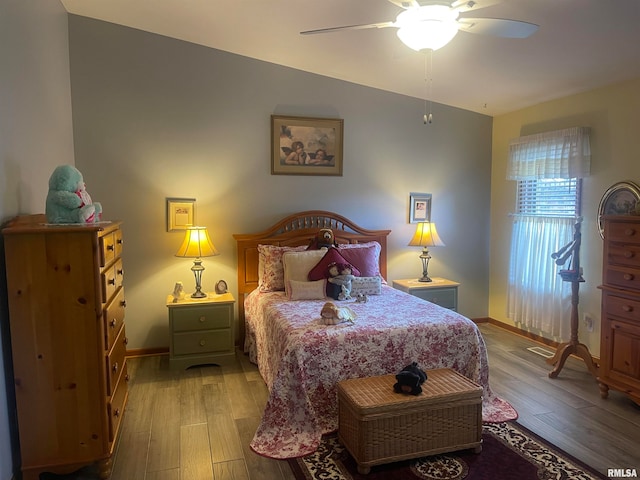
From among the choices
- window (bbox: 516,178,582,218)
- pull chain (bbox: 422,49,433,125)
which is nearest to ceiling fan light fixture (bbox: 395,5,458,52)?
pull chain (bbox: 422,49,433,125)

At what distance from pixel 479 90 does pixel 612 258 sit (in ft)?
6.54

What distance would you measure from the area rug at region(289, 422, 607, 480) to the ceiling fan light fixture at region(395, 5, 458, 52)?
7.25ft

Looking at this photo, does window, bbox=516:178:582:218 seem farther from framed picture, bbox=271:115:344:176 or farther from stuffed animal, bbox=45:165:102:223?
stuffed animal, bbox=45:165:102:223

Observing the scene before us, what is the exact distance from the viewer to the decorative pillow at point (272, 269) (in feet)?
13.3

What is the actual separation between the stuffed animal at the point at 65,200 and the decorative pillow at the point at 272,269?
182 centimetres

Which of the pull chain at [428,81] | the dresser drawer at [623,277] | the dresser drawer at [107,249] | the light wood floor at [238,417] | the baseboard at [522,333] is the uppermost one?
the pull chain at [428,81]

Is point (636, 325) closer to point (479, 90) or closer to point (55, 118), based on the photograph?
point (479, 90)

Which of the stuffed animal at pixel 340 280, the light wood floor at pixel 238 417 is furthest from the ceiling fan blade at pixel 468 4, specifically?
the light wood floor at pixel 238 417

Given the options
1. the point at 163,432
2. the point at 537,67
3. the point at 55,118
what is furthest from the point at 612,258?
the point at 55,118

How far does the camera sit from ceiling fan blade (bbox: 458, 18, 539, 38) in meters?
2.23

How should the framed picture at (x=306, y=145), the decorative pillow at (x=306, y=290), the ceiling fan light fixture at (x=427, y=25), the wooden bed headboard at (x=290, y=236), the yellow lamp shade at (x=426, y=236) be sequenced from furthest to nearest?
the yellow lamp shade at (x=426, y=236) → the framed picture at (x=306, y=145) → the wooden bed headboard at (x=290, y=236) → the decorative pillow at (x=306, y=290) → the ceiling fan light fixture at (x=427, y=25)

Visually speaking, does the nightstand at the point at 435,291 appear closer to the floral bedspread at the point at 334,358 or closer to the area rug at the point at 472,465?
the floral bedspread at the point at 334,358

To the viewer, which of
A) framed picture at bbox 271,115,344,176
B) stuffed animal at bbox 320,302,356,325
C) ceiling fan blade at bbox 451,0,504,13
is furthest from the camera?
framed picture at bbox 271,115,344,176

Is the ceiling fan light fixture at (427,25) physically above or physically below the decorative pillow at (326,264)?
above
